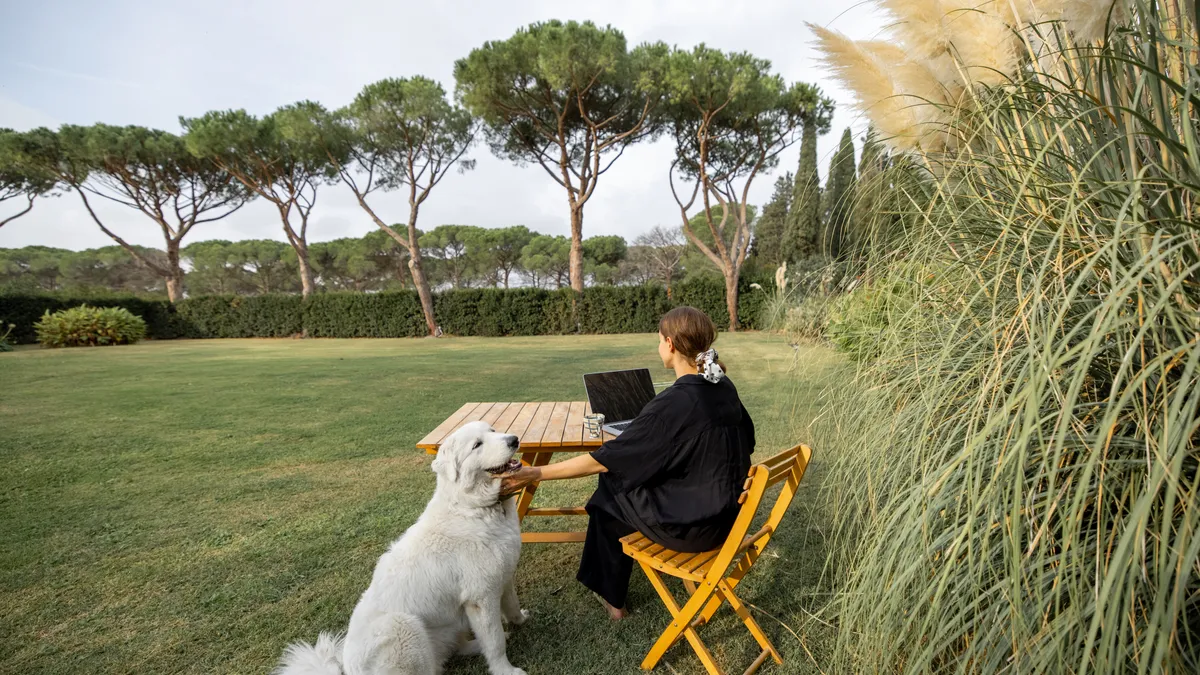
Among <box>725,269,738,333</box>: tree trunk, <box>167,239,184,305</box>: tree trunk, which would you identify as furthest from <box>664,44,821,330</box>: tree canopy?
<box>167,239,184,305</box>: tree trunk

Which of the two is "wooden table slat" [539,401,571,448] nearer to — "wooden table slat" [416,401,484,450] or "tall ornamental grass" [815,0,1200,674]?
"wooden table slat" [416,401,484,450]

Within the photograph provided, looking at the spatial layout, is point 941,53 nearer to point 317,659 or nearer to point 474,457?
point 474,457

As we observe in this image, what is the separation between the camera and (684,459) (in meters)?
2.29

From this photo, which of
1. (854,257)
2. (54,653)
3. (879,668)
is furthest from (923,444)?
(54,653)

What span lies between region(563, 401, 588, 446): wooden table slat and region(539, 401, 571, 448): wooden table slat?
23 millimetres

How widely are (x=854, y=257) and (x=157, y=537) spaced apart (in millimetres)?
4854

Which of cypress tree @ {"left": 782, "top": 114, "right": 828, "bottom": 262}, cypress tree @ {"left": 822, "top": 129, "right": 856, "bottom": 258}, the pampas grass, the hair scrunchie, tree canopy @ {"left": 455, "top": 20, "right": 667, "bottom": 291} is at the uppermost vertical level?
tree canopy @ {"left": 455, "top": 20, "right": 667, "bottom": 291}

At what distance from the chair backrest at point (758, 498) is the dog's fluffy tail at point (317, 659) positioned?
57.1 inches

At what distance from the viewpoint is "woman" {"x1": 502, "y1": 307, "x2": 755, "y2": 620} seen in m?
2.26

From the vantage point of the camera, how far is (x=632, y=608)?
2855 millimetres

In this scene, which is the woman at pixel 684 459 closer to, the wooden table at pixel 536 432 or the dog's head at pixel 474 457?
the dog's head at pixel 474 457

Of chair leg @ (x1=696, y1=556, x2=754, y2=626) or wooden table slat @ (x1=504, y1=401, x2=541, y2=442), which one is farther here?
wooden table slat @ (x1=504, y1=401, x2=541, y2=442)

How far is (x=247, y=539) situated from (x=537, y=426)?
2.26 m

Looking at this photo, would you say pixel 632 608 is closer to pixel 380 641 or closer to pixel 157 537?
pixel 380 641
